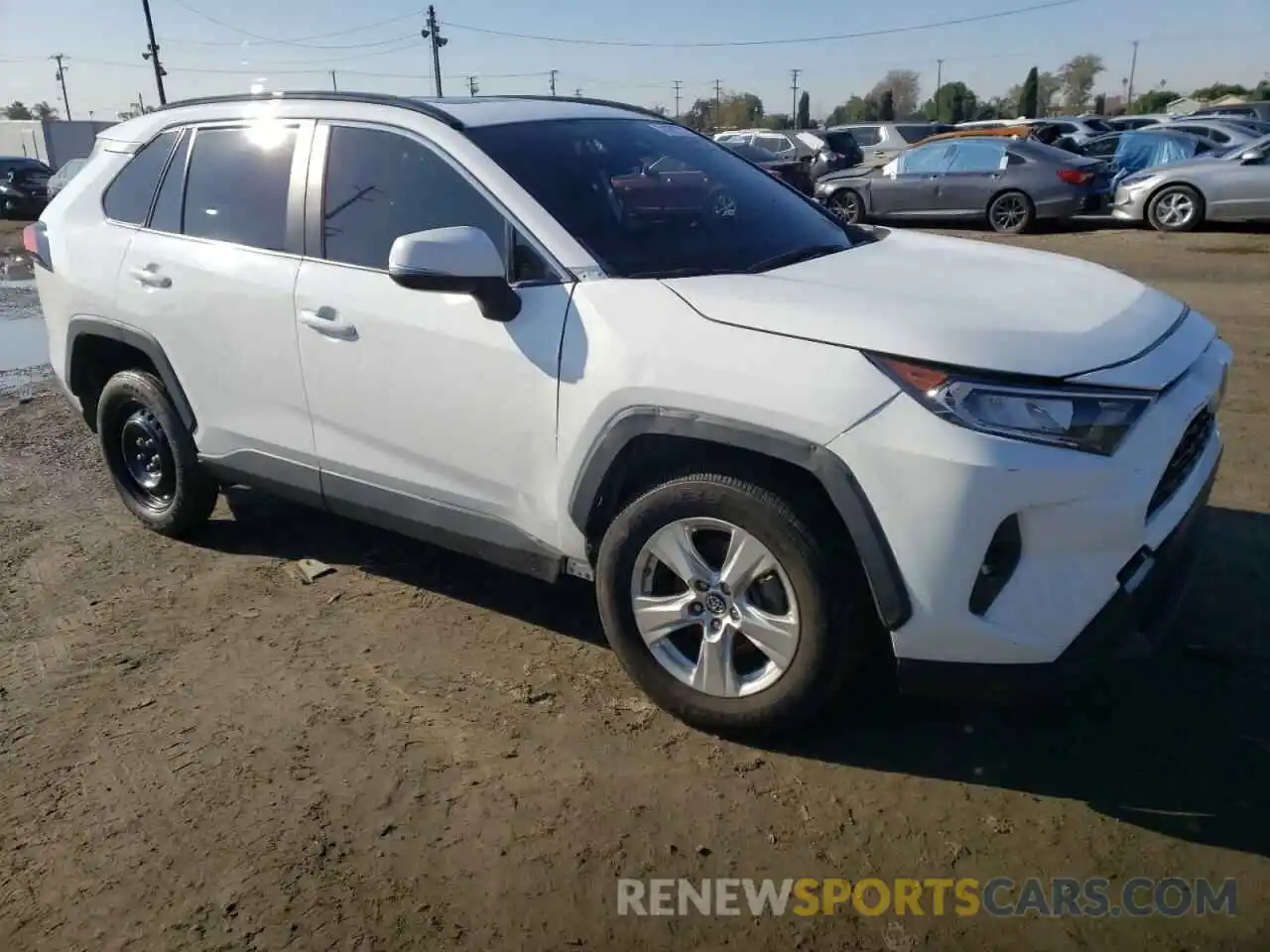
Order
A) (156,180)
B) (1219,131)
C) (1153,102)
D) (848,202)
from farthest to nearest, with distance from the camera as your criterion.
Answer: (1153,102) → (1219,131) → (848,202) → (156,180)

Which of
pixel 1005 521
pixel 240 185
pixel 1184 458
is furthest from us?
pixel 240 185

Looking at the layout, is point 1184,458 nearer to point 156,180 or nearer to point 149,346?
point 149,346

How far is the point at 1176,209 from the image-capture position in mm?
14492

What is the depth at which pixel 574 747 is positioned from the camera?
3.11 m

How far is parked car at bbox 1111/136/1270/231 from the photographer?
13805 millimetres

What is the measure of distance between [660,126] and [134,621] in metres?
2.82

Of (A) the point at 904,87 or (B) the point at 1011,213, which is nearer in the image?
(B) the point at 1011,213

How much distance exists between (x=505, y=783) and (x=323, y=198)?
214 centimetres

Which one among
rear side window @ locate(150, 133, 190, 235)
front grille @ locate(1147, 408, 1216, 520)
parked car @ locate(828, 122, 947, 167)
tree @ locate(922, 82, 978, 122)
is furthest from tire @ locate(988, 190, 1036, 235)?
tree @ locate(922, 82, 978, 122)

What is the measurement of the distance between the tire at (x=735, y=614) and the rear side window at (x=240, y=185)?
6.01ft

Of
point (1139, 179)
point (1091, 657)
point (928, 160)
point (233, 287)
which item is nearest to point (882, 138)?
point (928, 160)

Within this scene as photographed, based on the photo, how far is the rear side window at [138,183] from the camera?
14.5 ft

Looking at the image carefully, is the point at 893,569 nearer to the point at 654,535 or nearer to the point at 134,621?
the point at 654,535

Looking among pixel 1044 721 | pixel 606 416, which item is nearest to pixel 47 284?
pixel 606 416
